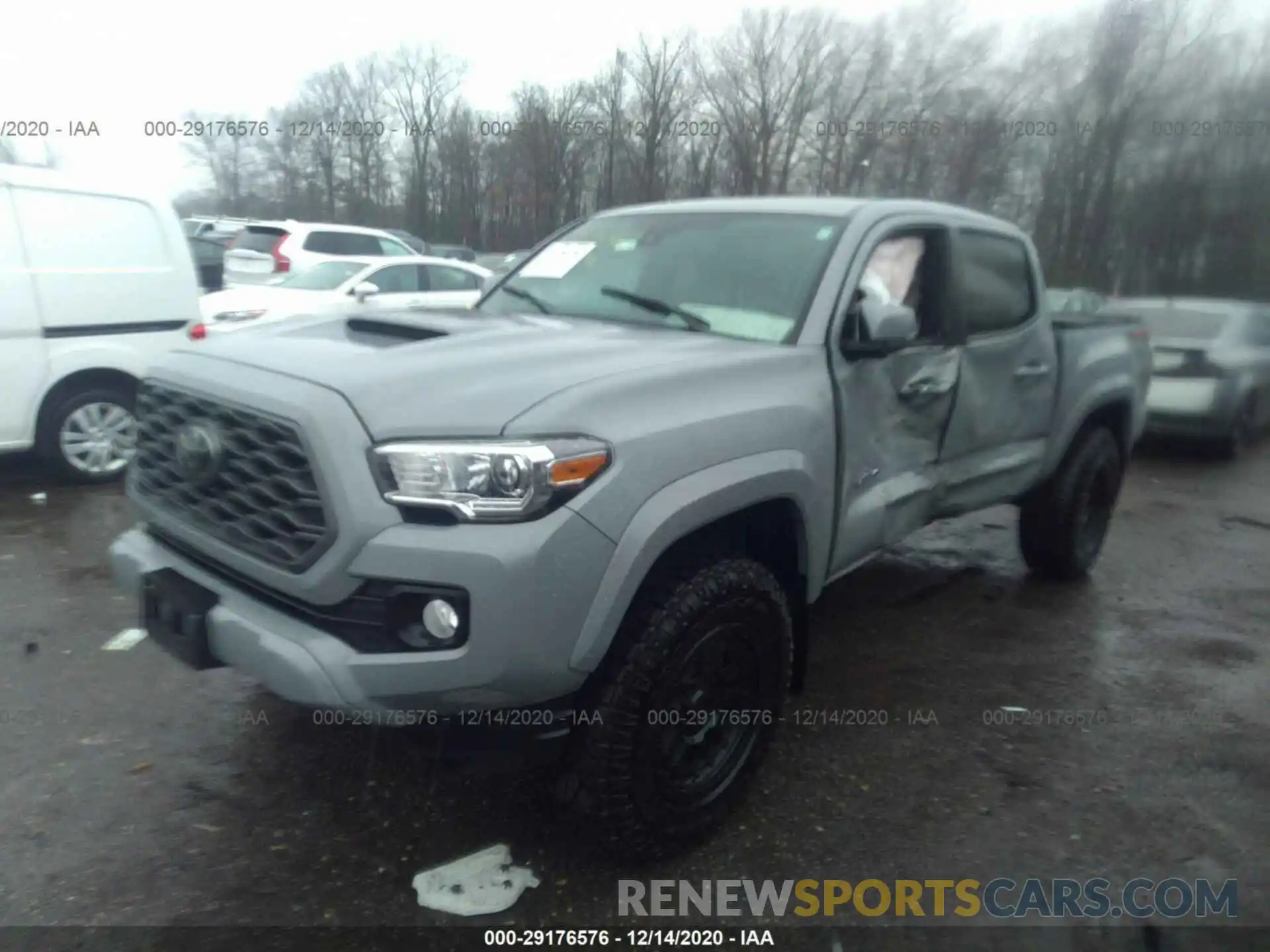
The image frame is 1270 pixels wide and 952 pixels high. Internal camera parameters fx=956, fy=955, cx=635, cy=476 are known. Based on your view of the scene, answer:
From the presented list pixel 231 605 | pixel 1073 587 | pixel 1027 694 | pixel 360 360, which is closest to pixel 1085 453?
pixel 1073 587

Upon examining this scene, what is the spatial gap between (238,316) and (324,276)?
1481 mm

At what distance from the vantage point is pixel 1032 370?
4320 millimetres

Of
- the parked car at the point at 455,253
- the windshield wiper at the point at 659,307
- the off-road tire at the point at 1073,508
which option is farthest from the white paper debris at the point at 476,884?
the parked car at the point at 455,253

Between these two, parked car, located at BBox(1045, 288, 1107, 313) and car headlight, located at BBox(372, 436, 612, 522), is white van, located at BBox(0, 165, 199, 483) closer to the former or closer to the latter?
car headlight, located at BBox(372, 436, 612, 522)

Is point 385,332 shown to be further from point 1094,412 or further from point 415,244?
point 415,244

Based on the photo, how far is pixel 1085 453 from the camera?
4941mm

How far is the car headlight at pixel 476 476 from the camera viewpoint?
2189 millimetres

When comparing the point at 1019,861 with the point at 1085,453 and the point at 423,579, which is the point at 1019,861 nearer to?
the point at 423,579

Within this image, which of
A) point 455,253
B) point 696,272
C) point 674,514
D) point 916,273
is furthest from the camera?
point 455,253

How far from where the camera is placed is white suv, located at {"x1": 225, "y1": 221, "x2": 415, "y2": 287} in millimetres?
12688

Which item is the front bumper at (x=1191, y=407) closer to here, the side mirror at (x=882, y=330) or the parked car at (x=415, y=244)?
the side mirror at (x=882, y=330)

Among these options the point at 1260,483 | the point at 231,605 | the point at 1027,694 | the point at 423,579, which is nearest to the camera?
the point at 423,579

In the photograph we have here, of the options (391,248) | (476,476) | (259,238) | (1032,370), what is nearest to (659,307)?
(476,476)

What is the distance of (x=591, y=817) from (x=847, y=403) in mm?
1527
